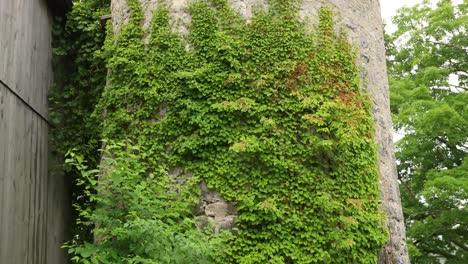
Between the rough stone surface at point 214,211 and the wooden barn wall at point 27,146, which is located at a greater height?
the wooden barn wall at point 27,146

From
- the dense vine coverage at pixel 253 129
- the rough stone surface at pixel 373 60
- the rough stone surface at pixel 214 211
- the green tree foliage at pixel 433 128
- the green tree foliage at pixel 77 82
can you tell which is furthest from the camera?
the green tree foliage at pixel 433 128

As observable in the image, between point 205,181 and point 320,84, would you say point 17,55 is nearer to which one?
point 205,181

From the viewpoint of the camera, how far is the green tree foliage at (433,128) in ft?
45.4

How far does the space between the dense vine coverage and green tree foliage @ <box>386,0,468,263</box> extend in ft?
23.7

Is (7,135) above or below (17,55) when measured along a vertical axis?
below

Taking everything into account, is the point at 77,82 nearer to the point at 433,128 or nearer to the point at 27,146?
the point at 27,146

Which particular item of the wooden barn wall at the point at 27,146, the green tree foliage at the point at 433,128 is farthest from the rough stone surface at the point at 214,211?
the green tree foliage at the point at 433,128

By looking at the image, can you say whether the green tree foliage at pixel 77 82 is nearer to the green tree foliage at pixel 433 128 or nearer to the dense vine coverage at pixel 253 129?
the dense vine coverage at pixel 253 129

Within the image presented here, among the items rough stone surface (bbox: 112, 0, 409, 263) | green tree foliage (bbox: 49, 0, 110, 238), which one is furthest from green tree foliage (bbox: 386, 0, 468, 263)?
green tree foliage (bbox: 49, 0, 110, 238)

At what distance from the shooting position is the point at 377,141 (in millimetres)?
7484

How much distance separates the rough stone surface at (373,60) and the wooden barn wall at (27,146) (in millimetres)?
1259

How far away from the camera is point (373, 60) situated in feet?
25.4

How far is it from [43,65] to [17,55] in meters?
1.24

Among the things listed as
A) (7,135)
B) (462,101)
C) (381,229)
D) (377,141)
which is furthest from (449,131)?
(7,135)
